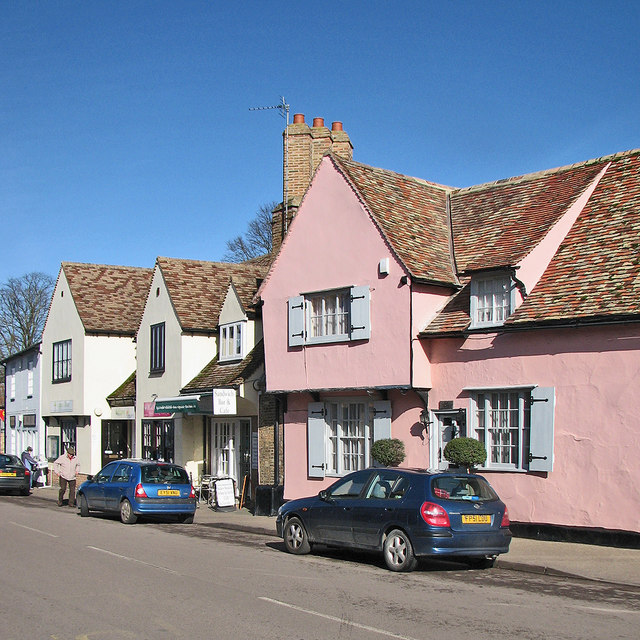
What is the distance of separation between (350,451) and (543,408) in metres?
5.56

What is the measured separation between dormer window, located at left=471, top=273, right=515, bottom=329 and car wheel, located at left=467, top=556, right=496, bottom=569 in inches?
199

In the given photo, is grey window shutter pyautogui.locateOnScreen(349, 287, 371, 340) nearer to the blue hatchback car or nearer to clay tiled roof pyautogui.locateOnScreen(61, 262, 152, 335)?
the blue hatchback car

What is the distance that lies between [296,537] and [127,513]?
7.37 m

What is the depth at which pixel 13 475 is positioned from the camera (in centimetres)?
3188

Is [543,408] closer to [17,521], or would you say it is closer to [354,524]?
[354,524]

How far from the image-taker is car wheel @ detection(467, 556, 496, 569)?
46.3 feet

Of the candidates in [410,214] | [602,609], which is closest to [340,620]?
[602,609]

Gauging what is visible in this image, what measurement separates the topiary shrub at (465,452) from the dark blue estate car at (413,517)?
286 centimetres

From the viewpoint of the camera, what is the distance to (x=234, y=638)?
839 cm

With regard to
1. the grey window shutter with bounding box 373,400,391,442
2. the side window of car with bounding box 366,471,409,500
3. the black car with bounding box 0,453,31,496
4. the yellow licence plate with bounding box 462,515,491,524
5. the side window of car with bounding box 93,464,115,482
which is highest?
the grey window shutter with bounding box 373,400,391,442

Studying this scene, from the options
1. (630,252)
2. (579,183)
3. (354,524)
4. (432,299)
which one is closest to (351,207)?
(432,299)

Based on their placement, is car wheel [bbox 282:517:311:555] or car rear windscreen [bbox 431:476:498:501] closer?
car rear windscreen [bbox 431:476:498:501]

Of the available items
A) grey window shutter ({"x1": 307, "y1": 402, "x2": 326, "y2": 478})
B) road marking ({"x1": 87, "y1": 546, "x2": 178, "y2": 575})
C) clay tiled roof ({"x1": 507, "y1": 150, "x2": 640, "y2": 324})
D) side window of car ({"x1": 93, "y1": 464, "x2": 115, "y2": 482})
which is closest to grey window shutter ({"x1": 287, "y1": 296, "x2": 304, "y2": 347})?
grey window shutter ({"x1": 307, "y1": 402, "x2": 326, "y2": 478})

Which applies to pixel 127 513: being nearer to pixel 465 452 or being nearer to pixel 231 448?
pixel 231 448
